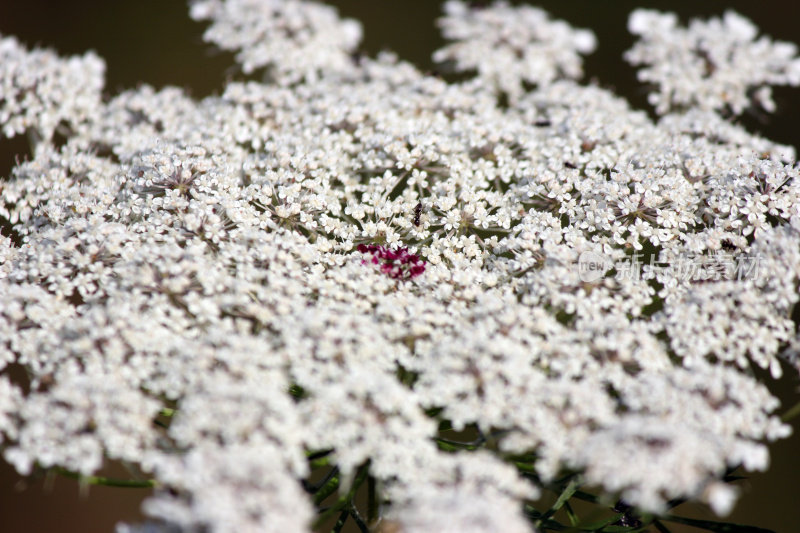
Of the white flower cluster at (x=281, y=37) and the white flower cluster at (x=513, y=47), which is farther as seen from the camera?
the white flower cluster at (x=513, y=47)

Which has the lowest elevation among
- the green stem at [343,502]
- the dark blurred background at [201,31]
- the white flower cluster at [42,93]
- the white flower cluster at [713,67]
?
the green stem at [343,502]

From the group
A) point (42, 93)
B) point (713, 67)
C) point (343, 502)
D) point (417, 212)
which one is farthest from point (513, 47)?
point (343, 502)

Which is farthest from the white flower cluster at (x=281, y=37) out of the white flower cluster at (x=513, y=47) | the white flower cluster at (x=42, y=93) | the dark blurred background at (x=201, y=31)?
the dark blurred background at (x=201, y=31)
